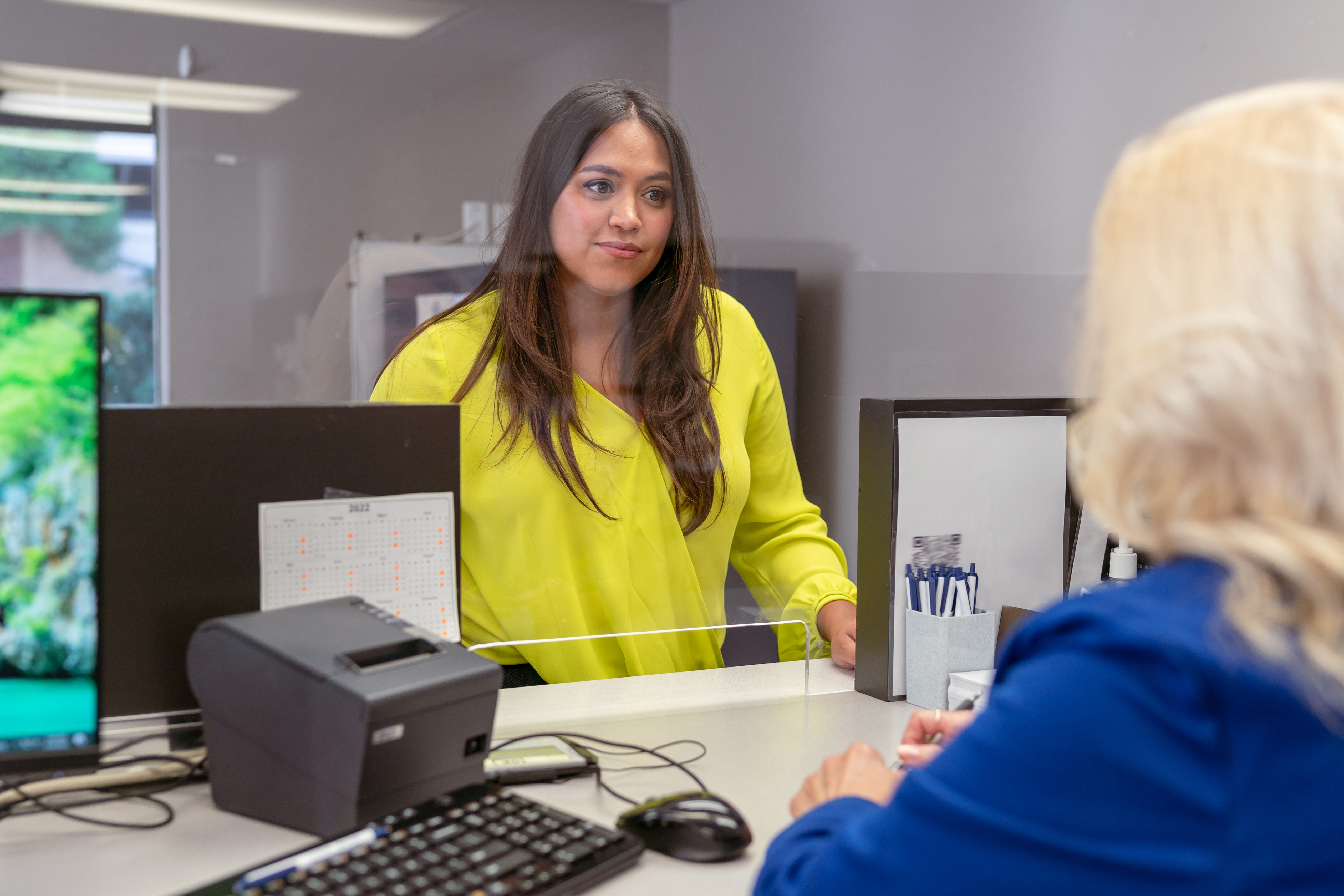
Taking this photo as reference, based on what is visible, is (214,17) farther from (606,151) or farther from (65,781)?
(65,781)

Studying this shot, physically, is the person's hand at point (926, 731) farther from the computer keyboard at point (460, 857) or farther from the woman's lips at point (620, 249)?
the woman's lips at point (620, 249)

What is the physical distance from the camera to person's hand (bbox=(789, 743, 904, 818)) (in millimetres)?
797

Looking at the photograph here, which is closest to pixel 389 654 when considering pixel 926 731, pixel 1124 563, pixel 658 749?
pixel 658 749

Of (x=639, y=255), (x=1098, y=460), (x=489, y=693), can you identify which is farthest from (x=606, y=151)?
(x=1098, y=460)

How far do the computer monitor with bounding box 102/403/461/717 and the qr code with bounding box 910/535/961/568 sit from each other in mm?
646

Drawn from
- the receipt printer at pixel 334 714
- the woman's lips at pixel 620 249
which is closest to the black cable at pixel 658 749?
the receipt printer at pixel 334 714

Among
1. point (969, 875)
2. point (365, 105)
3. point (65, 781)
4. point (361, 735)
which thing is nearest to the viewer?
point (969, 875)

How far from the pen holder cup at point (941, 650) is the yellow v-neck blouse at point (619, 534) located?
229 millimetres

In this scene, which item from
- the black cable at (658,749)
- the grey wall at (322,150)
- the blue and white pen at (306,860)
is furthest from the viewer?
the grey wall at (322,150)

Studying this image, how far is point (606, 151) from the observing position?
70.0 inches

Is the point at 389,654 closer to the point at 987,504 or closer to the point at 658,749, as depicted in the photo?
the point at 658,749

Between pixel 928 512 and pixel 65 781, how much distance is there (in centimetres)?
92

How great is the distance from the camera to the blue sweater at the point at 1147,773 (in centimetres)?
46

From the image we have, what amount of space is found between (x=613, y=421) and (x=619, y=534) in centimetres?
19
